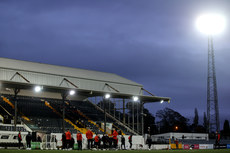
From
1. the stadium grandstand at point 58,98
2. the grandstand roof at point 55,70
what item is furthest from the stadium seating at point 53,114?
the grandstand roof at point 55,70

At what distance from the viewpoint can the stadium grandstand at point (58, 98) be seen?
4350 centimetres

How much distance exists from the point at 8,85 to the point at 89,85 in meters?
14.1

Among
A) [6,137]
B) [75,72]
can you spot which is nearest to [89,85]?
[75,72]

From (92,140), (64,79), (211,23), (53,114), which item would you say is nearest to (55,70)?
(64,79)

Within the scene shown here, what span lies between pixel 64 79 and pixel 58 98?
9127 mm

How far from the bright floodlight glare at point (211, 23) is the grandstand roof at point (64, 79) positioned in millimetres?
13966

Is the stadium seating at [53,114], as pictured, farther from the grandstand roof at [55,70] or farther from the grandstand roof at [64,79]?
the grandstand roof at [55,70]

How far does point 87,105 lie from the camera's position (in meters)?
58.8

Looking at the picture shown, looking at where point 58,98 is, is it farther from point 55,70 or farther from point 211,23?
point 211,23

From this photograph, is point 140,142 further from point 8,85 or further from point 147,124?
point 147,124

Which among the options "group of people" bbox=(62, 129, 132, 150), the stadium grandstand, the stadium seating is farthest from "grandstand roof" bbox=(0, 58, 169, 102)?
"group of people" bbox=(62, 129, 132, 150)

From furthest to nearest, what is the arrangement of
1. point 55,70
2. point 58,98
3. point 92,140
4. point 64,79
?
point 58,98 → point 55,70 → point 64,79 → point 92,140

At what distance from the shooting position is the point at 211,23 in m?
60.0

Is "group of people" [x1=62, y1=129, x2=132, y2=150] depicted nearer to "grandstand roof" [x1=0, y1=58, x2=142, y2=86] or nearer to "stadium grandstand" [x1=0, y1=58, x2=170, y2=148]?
"stadium grandstand" [x1=0, y1=58, x2=170, y2=148]
